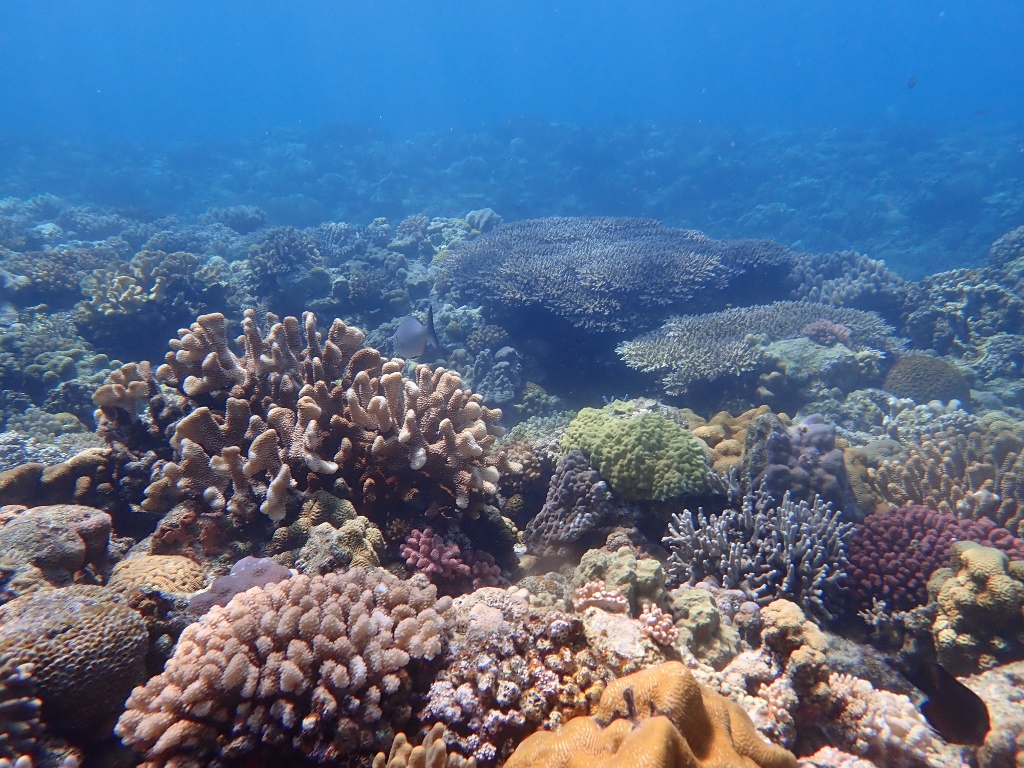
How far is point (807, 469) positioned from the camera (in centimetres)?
489

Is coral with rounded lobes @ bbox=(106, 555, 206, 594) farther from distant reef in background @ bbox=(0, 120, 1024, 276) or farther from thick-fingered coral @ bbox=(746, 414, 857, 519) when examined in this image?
distant reef in background @ bbox=(0, 120, 1024, 276)

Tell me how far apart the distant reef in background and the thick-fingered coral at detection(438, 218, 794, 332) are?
14650 mm

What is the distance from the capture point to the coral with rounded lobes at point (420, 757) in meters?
1.90

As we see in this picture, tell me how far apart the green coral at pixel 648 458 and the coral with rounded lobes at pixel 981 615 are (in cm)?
184

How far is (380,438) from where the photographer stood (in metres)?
3.68

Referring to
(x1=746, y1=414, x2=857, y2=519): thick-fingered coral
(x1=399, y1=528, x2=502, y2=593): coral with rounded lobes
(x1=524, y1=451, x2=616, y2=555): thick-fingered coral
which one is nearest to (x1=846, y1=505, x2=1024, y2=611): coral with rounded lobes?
(x1=746, y1=414, x2=857, y2=519): thick-fingered coral

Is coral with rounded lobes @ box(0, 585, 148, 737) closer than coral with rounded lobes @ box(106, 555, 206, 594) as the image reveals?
Yes

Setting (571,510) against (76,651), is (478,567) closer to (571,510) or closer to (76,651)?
(571,510)

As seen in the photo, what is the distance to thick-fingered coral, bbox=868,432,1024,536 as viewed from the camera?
517 cm

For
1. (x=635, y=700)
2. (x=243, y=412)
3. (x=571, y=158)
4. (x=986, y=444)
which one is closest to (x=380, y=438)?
(x=243, y=412)

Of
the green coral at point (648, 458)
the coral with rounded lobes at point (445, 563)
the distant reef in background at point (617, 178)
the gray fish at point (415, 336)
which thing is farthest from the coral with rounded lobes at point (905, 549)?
the distant reef in background at point (617, 178)

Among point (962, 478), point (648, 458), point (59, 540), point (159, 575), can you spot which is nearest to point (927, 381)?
point (962, 478)

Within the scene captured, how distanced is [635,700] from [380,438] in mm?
2402

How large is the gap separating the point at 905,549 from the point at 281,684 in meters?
4.77
